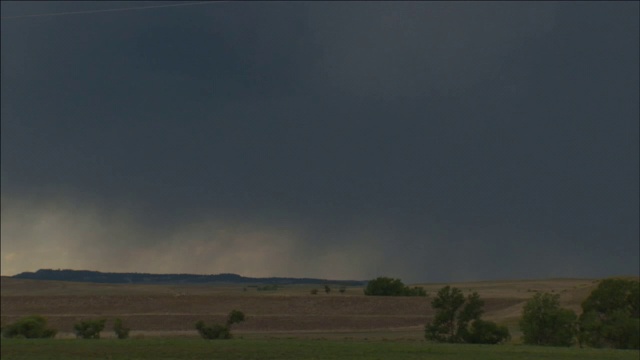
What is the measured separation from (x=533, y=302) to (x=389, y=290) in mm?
74264

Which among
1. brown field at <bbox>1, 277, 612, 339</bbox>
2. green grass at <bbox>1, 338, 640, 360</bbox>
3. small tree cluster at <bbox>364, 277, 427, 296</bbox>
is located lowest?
green grass at <bbox>1, 338, 640, 360</bbox>

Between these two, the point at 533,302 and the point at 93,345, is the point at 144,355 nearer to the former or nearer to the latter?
the point at 93,345

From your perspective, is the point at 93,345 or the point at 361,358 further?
the point at 93,345

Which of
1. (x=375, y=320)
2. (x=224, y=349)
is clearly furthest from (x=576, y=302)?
(x=224, y=349)

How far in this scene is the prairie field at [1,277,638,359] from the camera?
42.8 metres

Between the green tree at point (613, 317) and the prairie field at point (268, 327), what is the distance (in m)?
5.28

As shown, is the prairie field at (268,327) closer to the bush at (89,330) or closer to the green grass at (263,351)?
the green grass at (263,351)

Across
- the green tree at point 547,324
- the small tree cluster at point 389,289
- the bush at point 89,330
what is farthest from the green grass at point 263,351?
the small tree cluster at point 389,289

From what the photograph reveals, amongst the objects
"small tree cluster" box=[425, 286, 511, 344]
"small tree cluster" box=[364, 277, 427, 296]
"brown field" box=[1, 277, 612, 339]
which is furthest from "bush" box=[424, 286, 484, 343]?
"small tree cluster" box=[364, 277, 427, 296]

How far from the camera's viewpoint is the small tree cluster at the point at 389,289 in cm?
13012

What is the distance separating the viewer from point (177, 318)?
98125mm

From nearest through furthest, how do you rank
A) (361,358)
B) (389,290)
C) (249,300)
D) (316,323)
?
(361,358), (316,323), (249,300), (389,290)

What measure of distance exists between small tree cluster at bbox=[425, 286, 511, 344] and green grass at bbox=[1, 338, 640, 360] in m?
12.1

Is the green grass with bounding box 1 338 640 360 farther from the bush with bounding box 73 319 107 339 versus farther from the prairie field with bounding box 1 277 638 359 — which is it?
the bush with bounding box 73 319 107 339
